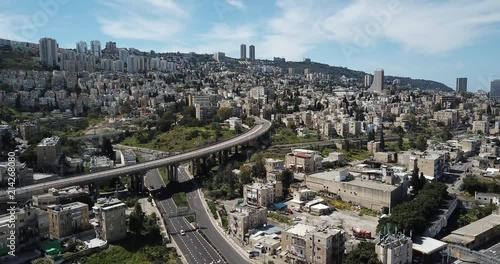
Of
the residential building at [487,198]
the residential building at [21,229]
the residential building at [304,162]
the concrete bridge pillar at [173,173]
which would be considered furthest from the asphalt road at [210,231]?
the residential building at [487,198]

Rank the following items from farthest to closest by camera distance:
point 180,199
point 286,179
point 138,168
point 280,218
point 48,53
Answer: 1. point 48,53
2. point 138,168
3. point 286,179
4. point 180,199
5. point 280,218

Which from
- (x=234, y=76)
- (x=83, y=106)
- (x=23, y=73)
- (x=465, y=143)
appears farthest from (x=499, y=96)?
(x=23, y=73)

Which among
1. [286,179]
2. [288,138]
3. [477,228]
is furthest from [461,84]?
[477,228]

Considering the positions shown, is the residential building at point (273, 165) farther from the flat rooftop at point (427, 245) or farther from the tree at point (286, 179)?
the flat rooftop at point (427, 245)

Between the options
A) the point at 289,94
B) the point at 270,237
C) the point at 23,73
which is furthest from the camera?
the point at 289,94

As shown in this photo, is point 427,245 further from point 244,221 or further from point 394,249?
point 244,221

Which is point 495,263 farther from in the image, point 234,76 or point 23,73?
point 234,76
